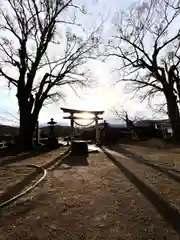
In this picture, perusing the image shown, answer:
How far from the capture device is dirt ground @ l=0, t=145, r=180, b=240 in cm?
301

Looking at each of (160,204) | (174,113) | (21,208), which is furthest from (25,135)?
(160,204)

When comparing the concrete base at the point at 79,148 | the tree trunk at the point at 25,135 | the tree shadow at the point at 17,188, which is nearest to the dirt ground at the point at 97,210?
the tree shadow at the point at 17,188

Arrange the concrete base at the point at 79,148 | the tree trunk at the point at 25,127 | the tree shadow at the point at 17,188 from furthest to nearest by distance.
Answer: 1. the tree trunk at the point at 25,127
2. the concrete base at the point at 79,148
3. the tree shadow at the point at 17,188

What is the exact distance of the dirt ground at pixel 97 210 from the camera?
9.87 ft

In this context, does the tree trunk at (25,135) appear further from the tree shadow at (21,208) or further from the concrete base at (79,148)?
the tree shadow at (21,208)

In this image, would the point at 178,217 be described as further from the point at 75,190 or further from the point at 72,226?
the point at 75,190

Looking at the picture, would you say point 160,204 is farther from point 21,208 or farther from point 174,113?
point 174,113

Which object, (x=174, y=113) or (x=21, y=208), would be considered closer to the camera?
(x=21, y=208)

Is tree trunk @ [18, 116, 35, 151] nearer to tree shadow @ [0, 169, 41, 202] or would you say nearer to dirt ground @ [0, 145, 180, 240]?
tree shadow @ [0, 169, 41, 202]

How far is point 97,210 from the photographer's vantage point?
12.4 feet

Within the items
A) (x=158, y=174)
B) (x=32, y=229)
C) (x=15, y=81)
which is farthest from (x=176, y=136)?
(x=32, y=229)

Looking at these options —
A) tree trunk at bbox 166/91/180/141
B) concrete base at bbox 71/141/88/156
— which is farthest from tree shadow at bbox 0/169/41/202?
tree trunk at bbox 166/91/180/141

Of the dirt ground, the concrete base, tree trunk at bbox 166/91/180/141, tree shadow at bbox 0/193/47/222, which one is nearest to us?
the dirt ground

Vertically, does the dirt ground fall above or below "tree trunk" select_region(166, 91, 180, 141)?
below
